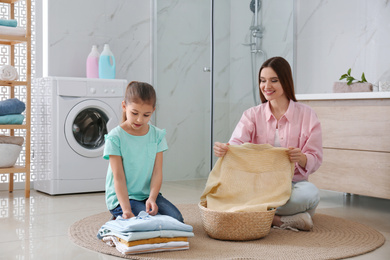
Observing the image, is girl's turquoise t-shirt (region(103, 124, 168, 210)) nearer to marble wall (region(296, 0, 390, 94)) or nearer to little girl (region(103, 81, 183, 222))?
little girl (region(103, 81, 183, 222))

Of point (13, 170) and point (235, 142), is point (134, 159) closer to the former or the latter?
point (235, 142)

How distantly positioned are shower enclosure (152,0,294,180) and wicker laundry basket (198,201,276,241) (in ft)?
5.31

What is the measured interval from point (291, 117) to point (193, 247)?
860 mm

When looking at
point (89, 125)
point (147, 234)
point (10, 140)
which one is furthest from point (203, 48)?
point (147, 234)

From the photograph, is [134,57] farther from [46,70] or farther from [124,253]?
[124,253]

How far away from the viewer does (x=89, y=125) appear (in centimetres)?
384

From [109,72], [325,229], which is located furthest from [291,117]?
[109,72]

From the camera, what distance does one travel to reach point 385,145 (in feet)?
9.89

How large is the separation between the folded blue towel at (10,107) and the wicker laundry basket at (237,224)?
1.89 meters

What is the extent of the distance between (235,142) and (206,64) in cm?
163

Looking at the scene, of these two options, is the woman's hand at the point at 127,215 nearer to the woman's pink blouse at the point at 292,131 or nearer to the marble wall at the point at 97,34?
the woman's pink blouse at the point at 292,131

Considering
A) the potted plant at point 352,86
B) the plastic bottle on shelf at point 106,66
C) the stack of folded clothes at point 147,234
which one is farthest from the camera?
the plastic bottle on shelf at point 106,66

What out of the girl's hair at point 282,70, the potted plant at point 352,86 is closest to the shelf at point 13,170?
the girl's hair at point 282,70

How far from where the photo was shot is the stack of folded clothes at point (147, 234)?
77.2 inches
